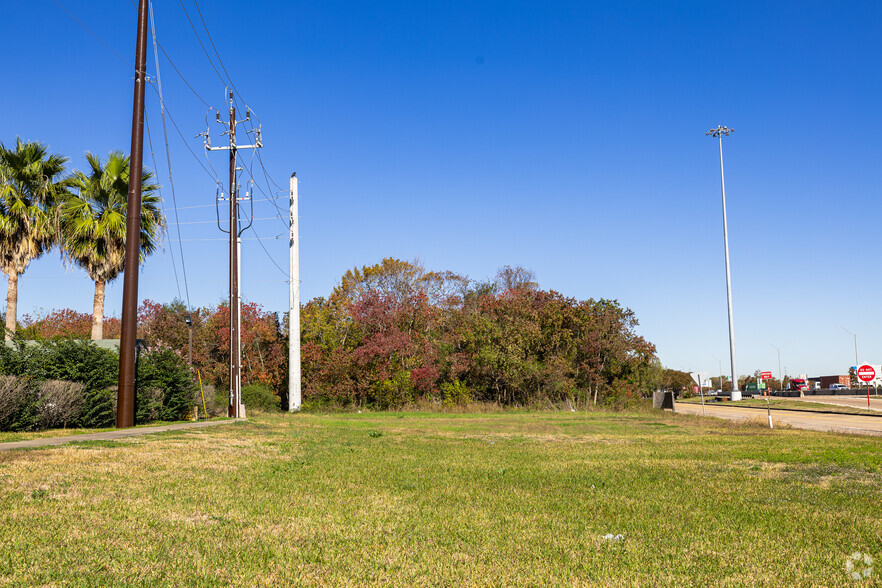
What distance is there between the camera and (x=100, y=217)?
30188 mm

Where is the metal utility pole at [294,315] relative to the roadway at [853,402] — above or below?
above

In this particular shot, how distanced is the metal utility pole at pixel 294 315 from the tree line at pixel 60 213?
952 centimetres

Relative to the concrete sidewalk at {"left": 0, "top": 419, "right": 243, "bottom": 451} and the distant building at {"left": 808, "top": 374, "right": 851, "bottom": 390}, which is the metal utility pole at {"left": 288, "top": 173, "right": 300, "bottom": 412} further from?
the distant building at {"left": 808, "top": 374, "right": 851, "bottom": 390}

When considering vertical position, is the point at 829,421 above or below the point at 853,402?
above

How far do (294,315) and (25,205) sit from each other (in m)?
14.0

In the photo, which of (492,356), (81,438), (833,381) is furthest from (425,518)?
(833,381)

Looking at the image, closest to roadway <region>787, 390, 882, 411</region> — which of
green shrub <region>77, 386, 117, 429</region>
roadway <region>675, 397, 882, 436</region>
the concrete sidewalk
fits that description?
roadway <region>675, 397, 882, 436</region>

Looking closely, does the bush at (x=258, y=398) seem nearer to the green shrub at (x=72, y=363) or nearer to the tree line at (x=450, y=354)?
the tree line at (x=450, y=354)

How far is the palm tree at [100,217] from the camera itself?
1164 inches

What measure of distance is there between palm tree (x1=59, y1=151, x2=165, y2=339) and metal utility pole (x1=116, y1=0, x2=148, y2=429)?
1349cm

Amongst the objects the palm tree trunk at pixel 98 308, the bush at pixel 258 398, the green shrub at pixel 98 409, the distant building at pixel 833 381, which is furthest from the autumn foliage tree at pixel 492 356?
the distant building at pixel 833 381

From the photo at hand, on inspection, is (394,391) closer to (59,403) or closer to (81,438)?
(59,403)

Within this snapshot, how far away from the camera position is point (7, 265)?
1164 inches

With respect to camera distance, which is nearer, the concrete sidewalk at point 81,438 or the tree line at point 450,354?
the concrete sidewalk at point 81,438
